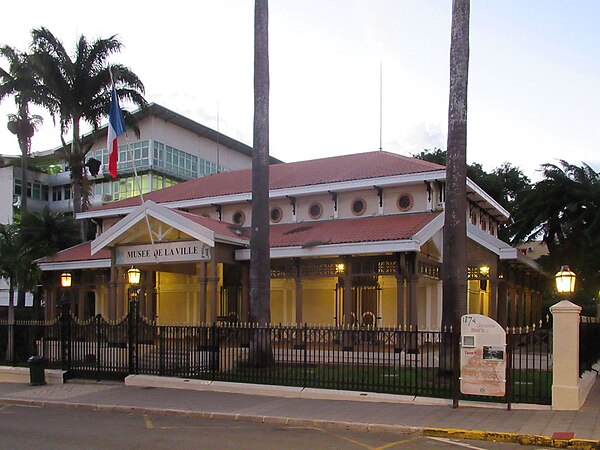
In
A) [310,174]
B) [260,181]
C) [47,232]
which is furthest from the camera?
[47,232]

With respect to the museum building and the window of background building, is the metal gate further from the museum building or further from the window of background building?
the window of background building

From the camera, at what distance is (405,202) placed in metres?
24.3

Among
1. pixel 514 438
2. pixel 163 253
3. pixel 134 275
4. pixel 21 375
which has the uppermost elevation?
pixel 163 253

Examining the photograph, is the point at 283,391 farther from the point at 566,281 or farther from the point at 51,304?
the point at 51,304

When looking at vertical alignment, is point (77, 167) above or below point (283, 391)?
above

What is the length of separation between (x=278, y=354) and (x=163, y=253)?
8502mm

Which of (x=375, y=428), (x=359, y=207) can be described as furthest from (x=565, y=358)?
(x=359, y=207)

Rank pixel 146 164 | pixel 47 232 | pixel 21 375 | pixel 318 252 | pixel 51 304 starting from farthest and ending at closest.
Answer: pixel 146 164, pixel 47 232, pixel 51 304, pixel 318 252, pixel 21 375

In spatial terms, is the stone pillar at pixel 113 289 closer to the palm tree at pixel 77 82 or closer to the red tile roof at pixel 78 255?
the red tile roof at pixel 78 255

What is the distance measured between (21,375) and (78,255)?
9.88 metres

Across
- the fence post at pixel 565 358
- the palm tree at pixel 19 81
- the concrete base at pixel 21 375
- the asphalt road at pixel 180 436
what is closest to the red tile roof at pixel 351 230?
the fence post at pixel 565 358

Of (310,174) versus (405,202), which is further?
(310,174)

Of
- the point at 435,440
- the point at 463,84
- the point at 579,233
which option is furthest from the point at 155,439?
the point at 579,233

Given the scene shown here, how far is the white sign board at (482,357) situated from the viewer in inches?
494
